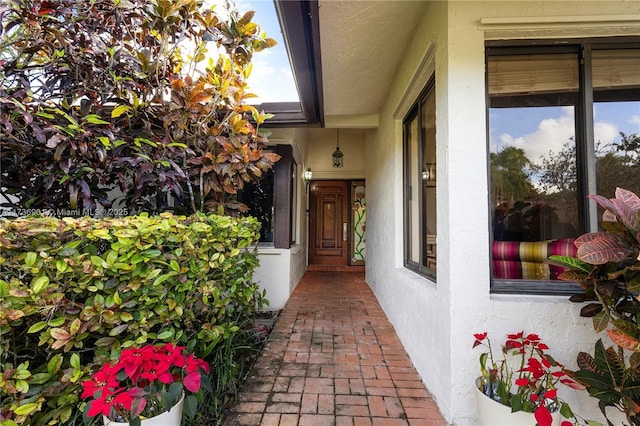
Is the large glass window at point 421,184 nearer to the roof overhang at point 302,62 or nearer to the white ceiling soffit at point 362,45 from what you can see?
the white ceiling soffit at point 362,45

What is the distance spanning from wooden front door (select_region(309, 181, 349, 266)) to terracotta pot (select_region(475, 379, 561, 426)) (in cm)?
540

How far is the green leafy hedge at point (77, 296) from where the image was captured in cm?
121

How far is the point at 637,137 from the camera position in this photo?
2.02 meters

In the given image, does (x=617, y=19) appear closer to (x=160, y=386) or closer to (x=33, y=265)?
(x=160, y=386)

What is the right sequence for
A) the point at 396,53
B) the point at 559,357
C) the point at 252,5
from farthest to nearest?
1. the point at 396,53
2. the point at 252,5
3. the point at 559,357

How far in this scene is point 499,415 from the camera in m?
1.29

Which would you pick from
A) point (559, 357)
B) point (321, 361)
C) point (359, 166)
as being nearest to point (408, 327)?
point (321, 361)

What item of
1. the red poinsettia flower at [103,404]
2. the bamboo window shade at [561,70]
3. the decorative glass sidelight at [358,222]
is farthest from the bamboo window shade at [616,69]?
the decorative glass sidelight at [358,222]

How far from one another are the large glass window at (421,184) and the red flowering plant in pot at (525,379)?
0.72 meters

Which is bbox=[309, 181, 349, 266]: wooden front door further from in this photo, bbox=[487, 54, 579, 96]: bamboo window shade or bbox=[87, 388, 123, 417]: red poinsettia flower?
bbox=[87, 388, 123, 417]: red poinsettia flower

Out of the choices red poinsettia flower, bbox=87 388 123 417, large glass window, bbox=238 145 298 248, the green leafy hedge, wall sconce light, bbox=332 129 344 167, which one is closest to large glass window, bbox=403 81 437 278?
the green leafy hedge

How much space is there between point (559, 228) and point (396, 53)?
195 cm

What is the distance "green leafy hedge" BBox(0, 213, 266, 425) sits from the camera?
47.8 inches

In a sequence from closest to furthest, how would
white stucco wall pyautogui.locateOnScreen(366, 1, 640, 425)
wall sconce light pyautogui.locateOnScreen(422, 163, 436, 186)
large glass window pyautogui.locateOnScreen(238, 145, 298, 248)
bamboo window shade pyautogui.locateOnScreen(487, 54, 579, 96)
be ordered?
white stucco wall pyautogui.locateOnScreen(366, 1, 640, 425) → bamboo window shade pyautogui.locateOnScreen(487, 54, 579, 96) → wall sconce light pyautogui.locateOnScreen(422, 163, 436, 186) → large glass window pyautogui.locateOnScreen(238, 145, 298, 248)
